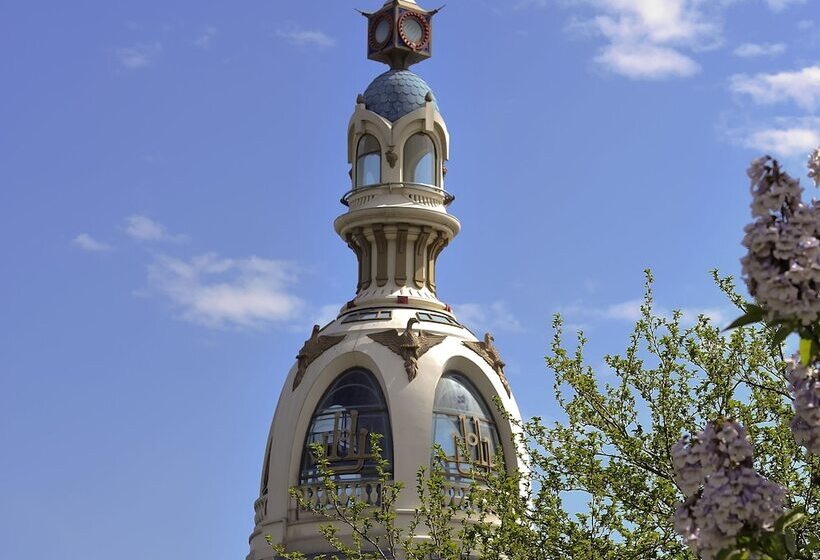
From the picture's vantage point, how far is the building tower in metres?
41.5

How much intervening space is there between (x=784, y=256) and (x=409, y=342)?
3110 centimetres

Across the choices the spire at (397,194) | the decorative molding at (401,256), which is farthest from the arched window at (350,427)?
the decorative molding at (401,256)

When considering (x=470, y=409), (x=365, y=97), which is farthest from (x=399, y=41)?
(x=470, y=409)

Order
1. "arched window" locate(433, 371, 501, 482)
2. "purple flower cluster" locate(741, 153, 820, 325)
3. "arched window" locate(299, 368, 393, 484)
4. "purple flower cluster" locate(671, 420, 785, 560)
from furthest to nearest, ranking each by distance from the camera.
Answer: "arched window" locate(433, 371, 501, 482) < "arched window" locate(299, 368, 393, 484) < "purple flower cluster" locate(671, 420, 785, 560) < "purple flower cluster" locate(741, 153, 820, 325)

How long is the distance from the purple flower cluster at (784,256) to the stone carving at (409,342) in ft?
99.9

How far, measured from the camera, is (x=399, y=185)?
Result: 147 ft

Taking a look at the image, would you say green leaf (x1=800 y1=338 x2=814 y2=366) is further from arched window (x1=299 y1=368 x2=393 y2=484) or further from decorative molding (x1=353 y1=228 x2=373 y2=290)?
decorative molding (x1=353 y1=228 x2=373 y2=290)

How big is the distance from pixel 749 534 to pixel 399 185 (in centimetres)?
3326

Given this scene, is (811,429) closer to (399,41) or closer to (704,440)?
(704,440)

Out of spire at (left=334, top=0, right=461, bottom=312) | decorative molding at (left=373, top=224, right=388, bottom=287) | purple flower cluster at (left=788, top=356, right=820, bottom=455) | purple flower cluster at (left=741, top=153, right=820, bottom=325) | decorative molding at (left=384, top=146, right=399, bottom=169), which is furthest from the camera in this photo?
decorative molding at (left=384, top=146, right=399, bottom=169)

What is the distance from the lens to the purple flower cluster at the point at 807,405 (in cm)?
1264

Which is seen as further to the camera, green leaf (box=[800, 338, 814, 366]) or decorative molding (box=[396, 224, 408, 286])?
decorative molding (box=[396, 224, 408, 286])

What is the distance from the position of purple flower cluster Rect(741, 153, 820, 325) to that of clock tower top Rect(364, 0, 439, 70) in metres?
35.7

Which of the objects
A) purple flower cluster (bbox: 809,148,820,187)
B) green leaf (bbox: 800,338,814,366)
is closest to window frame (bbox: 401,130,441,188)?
purple flower cluster (bbox: 809,148,820,187)
